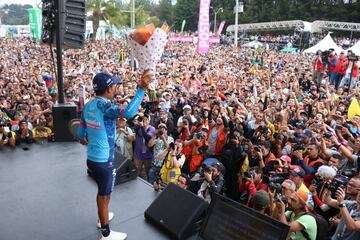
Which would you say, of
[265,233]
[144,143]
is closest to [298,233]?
[265,233]

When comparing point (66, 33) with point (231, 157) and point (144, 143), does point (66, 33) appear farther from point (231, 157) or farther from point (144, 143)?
point (231, 157)

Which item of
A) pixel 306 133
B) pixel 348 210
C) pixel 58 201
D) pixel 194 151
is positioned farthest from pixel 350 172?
pixel 58 201

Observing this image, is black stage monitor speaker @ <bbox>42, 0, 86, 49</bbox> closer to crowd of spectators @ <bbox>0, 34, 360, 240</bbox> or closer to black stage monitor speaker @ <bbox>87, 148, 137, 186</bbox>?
crowd of spectators @ <bbox>0, 34, 360, 240</bbox>

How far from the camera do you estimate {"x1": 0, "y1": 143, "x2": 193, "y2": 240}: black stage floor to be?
284cm

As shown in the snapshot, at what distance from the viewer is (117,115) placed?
8.28 feet

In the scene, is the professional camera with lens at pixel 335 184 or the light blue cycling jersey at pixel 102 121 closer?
the light blue cycling jersey at pixel 102 121

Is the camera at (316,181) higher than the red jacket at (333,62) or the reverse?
the reverse

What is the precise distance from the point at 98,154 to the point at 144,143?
9.79 ft

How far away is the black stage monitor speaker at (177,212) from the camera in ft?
9.03

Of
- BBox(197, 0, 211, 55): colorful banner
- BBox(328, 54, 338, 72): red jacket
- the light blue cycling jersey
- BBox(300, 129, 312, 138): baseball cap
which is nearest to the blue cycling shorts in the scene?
the light blue cycling jersey

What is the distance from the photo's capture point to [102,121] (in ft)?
8.50

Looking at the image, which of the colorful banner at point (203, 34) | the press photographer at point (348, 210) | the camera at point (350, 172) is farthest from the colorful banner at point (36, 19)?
the press photographer at point (348, 210)

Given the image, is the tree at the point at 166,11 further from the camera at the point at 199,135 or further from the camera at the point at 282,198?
the camera at the point at 282,198

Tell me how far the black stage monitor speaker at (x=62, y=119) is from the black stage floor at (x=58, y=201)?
0.62 meters
